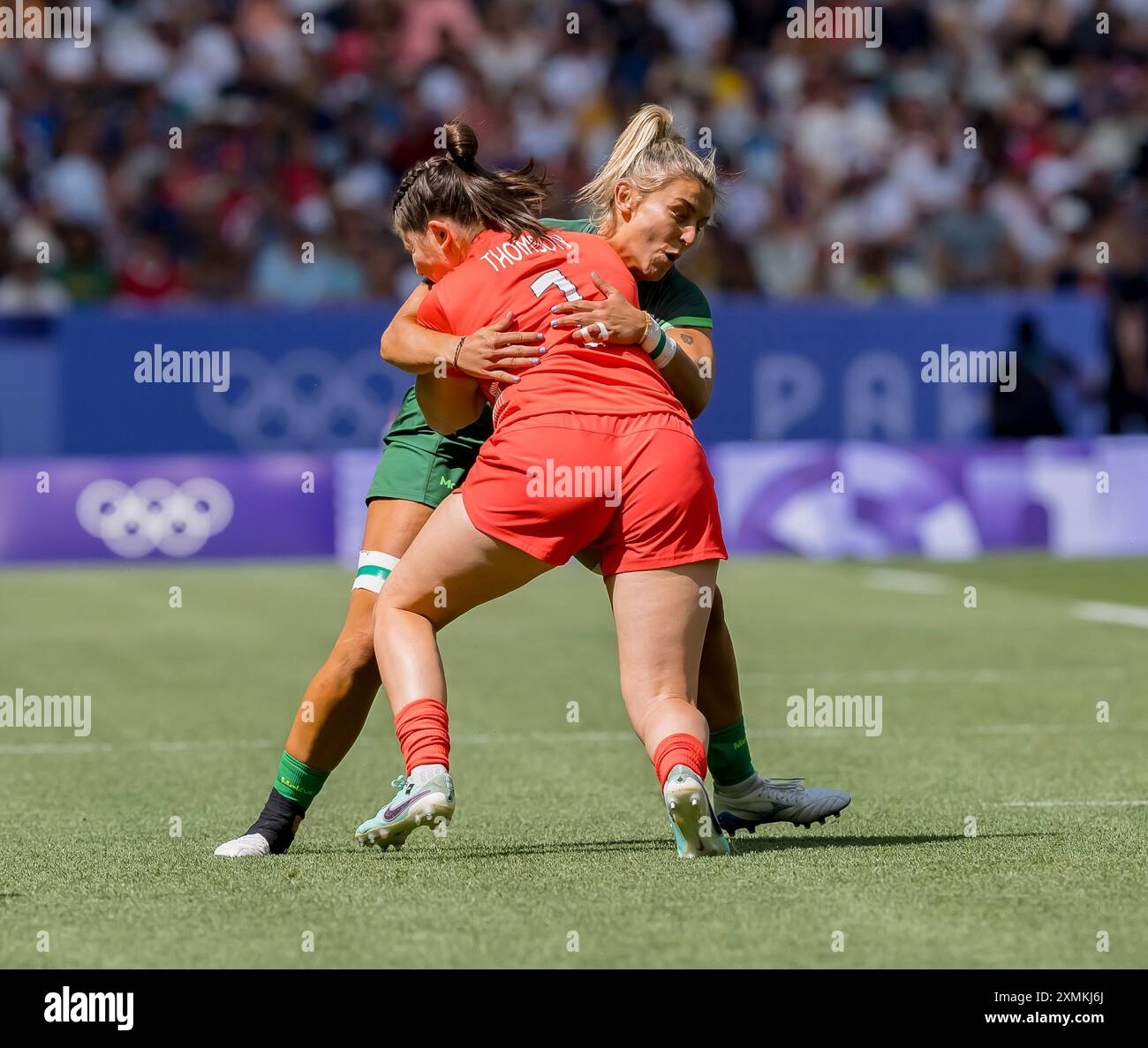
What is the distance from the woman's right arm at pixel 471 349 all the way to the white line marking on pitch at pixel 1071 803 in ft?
8.23

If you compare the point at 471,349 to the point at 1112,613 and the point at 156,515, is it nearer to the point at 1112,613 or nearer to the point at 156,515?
the point at 1112,613

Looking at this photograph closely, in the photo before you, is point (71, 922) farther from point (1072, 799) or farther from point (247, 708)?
point (247, 708)

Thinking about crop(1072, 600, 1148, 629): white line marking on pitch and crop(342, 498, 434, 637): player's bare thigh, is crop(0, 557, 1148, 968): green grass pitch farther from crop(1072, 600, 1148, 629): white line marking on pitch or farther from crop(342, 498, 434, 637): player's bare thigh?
crop(342, 498, 434, 637): player's bare thigh

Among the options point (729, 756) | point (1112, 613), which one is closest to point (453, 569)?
point (729, 756)

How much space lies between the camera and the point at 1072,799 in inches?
285

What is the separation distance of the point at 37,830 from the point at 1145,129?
20.5m

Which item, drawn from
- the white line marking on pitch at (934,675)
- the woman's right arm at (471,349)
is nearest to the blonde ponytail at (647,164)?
the woman's right arm at (471,349)

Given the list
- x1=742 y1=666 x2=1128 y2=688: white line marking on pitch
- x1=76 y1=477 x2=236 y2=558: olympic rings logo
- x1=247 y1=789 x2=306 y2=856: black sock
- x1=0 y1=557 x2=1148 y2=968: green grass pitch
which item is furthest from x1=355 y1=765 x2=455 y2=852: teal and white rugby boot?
x1=76 y1=477 x2=236 y2=558: olympic rings logo

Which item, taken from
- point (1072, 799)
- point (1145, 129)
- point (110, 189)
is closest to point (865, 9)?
point (1145, 129)

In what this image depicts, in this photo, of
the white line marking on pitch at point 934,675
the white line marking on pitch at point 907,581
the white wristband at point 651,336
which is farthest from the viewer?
the white line marking on pitch at point 907,581

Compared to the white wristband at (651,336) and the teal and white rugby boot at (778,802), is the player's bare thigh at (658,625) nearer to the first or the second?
the white wristband at (651,336)

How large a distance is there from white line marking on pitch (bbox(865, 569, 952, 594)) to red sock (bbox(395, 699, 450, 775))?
10.4 metres

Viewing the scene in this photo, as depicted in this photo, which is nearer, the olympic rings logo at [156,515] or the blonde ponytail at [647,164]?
the blonde ponytail at [647,164]

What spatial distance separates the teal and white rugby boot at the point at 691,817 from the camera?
5.50 meters
